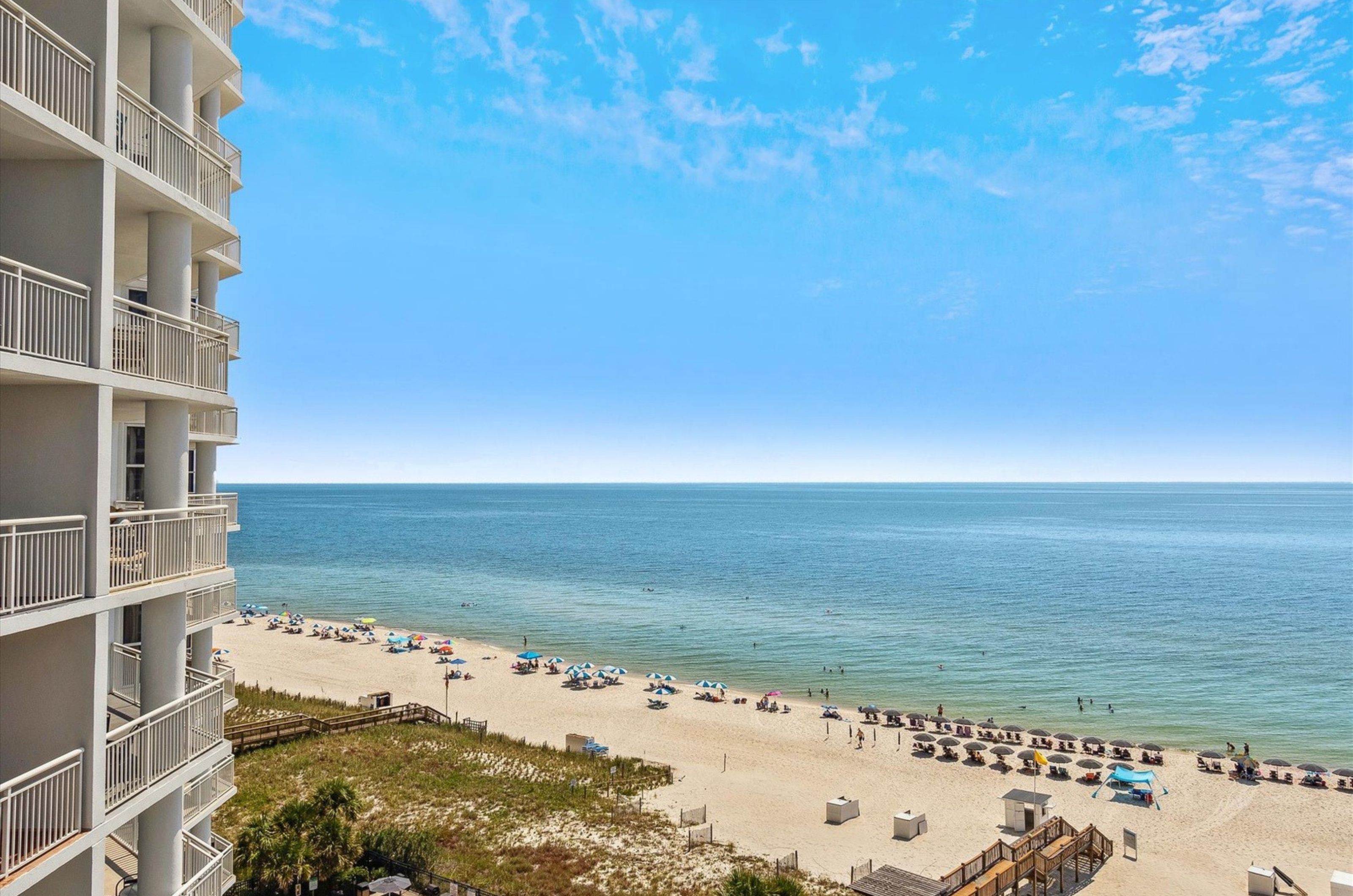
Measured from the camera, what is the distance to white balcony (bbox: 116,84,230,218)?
849 centimetres

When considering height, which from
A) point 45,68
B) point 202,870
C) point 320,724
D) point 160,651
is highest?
point 45,68

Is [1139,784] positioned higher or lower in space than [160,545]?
lower

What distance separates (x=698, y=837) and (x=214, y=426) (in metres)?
16.3

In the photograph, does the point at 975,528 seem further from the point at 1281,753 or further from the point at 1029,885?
the point at 1029,885

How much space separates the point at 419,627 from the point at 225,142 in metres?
55.2

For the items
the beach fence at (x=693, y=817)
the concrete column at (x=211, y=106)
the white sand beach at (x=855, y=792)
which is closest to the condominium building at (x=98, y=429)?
the concrete column at (x=211, y=106)

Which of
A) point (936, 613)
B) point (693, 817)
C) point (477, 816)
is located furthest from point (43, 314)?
point (936, 613)

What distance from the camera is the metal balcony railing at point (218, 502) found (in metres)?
12.0

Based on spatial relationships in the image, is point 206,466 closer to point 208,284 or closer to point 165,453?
point 208,284

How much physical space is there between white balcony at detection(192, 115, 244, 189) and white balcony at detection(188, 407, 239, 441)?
3.97 m

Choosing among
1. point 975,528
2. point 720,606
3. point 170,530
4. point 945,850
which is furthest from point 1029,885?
point 975,528

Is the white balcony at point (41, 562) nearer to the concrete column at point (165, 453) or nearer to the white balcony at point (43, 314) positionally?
the white balcony at point (43, 314)

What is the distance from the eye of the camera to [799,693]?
4403 cm

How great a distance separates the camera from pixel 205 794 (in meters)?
11.5
